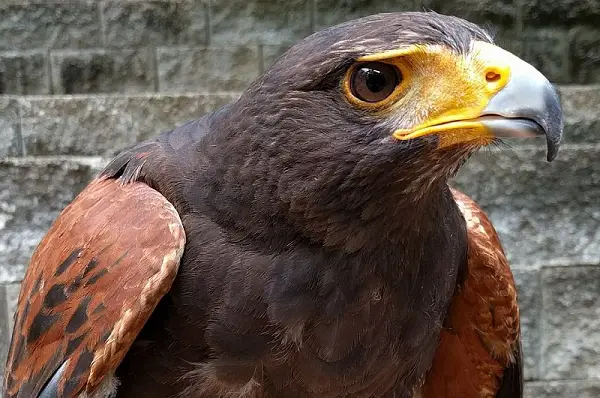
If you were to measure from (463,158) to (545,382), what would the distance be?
5.89ft

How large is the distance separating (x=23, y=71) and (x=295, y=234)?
2.28 metres

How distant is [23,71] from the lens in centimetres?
324

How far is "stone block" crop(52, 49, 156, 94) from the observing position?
325cm

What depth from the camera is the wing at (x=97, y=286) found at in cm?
146

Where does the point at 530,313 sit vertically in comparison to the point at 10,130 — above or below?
below

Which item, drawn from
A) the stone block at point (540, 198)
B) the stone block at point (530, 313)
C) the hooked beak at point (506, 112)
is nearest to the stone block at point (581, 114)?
the stone block at point (540, 198)

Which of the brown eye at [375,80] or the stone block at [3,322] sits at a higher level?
the brown eye at [375,80]

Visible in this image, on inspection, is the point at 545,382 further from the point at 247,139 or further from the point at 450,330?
the point at 247,139

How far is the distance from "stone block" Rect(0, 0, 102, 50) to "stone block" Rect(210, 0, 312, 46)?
0.56 metres

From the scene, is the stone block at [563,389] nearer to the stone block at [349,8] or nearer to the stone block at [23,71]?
the stone block at [349,8]

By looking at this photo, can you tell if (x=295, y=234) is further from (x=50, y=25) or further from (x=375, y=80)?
(x=50, y=25)

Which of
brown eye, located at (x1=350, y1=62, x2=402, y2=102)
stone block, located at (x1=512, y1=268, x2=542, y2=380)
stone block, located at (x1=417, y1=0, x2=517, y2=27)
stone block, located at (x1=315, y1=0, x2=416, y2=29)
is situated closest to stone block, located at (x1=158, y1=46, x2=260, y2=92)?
stone block, located at (x1=315, y1=0, x2=416, y2=29)

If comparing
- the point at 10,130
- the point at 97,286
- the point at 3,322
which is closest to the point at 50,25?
the point at 10,130

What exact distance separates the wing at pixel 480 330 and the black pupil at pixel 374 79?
2.27 ft
